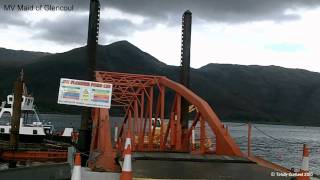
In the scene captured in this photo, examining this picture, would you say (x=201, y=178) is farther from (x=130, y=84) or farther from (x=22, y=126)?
(x=22, y=126)

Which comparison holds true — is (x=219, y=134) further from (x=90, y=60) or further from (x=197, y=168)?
(x=90, y=60)

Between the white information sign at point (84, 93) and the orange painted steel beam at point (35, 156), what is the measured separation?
859 inches

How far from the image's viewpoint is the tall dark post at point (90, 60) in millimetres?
21172

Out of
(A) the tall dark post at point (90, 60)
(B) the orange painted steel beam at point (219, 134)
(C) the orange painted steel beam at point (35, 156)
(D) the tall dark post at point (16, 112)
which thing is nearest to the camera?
(B) the orange painted steel beam at point (219, 134)

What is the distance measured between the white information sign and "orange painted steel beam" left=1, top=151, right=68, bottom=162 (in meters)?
21.8

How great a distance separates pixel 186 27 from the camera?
22172 mm

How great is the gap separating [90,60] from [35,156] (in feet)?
54.9

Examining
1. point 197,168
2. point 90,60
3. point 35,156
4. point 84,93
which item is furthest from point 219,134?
point 35,156

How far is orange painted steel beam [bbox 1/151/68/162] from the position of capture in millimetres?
33875

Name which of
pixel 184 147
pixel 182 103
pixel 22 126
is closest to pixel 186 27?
pixel 182 103

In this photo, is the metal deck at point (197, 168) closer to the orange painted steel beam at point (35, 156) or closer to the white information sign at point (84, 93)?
the white information sign at point (84, 93)

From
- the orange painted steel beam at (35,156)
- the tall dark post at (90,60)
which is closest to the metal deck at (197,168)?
the tall dark post at (90,60)

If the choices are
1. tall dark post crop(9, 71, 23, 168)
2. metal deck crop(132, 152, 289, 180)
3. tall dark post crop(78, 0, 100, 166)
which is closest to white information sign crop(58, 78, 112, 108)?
metal deck crop(132, 152, 289, 180)

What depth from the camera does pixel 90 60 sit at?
21.2 m
